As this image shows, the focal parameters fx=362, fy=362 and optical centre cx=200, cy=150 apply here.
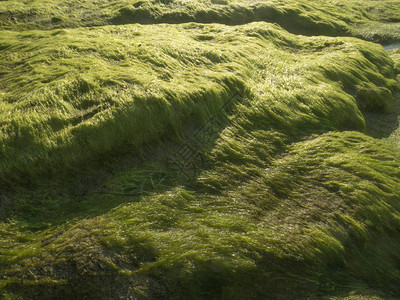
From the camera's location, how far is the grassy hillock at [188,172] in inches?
120

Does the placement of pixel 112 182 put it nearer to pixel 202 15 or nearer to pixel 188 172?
pixel 188 172

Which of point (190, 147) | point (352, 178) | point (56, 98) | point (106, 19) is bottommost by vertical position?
point (352, 178)

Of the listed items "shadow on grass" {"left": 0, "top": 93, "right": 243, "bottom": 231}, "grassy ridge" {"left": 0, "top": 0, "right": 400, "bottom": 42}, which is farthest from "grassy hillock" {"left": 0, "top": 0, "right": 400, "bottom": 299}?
"grassy ridge" {"left": 0, "top": 0, "right": 400, "bottom": 42}

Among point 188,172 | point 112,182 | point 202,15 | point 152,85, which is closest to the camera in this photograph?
point 112,182

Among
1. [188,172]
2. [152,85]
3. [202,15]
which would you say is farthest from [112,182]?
[202,15]

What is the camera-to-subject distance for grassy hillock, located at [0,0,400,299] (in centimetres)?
305

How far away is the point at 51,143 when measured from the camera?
3836mm

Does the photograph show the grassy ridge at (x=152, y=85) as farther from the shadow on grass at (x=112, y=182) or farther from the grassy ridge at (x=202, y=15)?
the grassy ridge at (x=202, y=15)

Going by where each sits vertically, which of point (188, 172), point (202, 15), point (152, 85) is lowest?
point (188, 172)

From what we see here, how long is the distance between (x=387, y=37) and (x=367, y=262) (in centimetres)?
954

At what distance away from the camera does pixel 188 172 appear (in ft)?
13.3

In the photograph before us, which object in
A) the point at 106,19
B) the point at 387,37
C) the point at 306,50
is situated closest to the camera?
the point at 306,50

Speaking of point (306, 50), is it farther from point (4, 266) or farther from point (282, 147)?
point (4, 266)

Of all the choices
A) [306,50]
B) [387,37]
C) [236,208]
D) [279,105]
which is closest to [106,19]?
[306,50]
